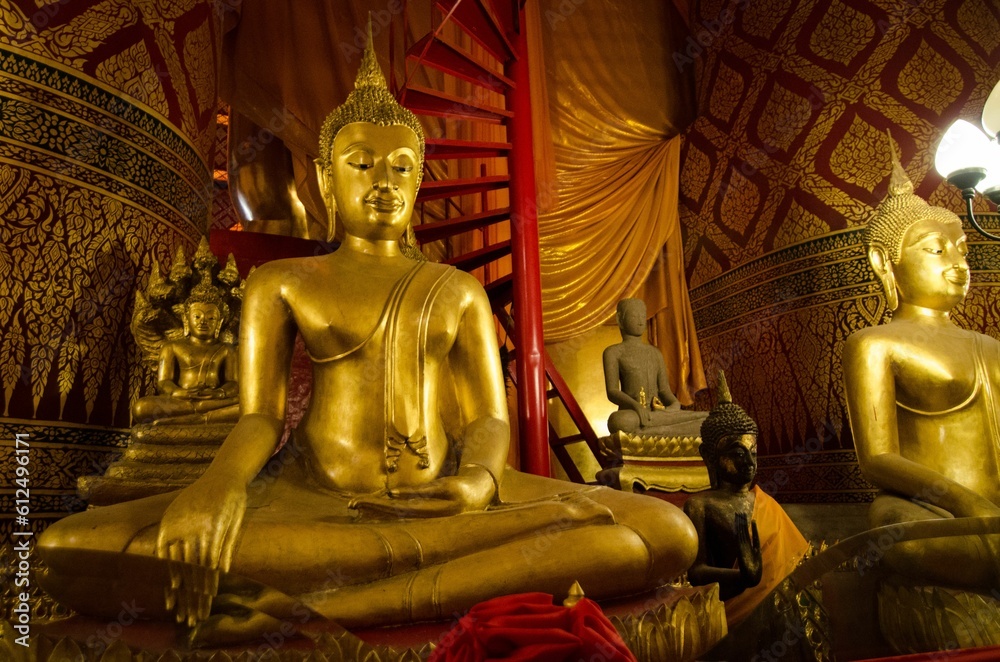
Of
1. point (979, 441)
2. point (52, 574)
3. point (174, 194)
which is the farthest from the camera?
point (174, 194)

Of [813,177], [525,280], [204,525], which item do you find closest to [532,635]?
[204,525]

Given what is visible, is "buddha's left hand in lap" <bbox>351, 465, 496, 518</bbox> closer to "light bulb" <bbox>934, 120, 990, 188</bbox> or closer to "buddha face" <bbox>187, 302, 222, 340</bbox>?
"buddha face" <bbox>187, 302, 222, 340</bbox>

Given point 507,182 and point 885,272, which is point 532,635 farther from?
point 507,182

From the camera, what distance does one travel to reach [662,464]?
2.94 metres

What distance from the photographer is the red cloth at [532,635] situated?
59 cm

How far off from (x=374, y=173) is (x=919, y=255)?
6.03 feet

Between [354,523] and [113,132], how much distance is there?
1.81 metres

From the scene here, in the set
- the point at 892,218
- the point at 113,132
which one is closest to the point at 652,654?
the point at 892,218

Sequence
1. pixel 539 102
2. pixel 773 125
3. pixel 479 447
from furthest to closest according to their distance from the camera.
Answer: pixel 773 125 < pixel 539 102 < pixel 479 447

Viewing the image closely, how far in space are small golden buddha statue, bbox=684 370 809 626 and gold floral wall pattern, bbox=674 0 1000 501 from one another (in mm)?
2437

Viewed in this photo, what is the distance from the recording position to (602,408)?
15.7 ft

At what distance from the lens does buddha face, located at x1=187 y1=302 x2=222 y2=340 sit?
8.38 ft

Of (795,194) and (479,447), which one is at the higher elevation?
(795,194)

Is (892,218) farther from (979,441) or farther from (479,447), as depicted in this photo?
(479,447)
